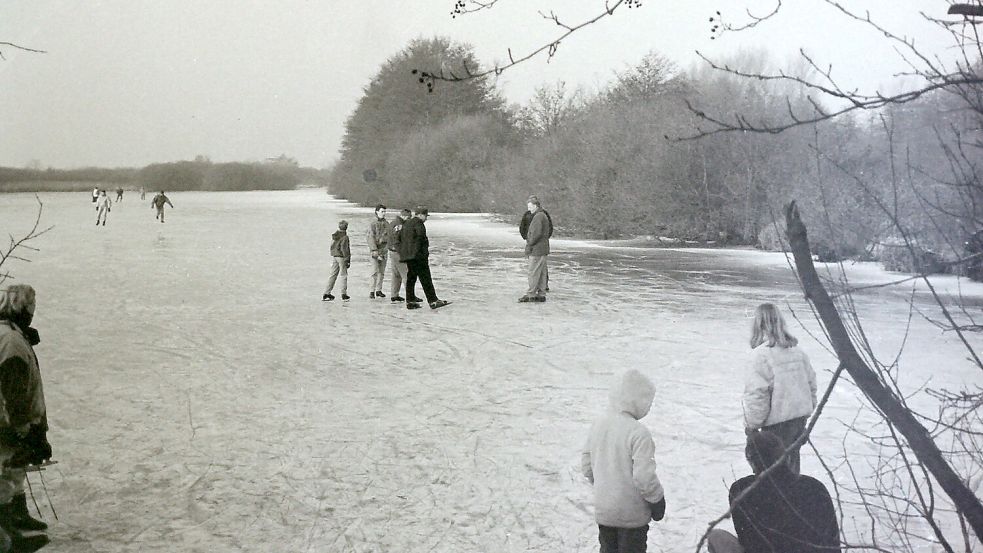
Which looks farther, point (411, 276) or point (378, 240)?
point (378, 240)

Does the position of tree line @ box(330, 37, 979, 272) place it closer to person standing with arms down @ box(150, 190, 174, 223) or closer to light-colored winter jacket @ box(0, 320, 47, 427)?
light-colored winter jacket @ box(0, 320, 47, 427)

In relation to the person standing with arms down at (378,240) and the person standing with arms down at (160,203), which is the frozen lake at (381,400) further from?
the person standing with arms down at (160,203)

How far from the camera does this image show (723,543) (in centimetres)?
302

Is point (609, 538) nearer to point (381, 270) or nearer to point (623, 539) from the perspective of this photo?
point (623, 539)

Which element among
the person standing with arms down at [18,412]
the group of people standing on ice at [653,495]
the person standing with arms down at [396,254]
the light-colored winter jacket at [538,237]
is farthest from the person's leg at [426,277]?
the group of people standing on ice at [653,495]

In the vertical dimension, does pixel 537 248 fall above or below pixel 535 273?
above

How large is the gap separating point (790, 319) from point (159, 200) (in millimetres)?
22625

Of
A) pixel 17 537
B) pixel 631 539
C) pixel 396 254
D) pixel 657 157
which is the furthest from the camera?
pixel 657 157

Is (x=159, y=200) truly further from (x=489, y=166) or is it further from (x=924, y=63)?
(x=924, y=63)

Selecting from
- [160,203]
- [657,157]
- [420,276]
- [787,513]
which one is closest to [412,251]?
[420,276]

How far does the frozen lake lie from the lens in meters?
4.27

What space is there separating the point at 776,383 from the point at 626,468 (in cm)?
136

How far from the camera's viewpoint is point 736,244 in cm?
2027

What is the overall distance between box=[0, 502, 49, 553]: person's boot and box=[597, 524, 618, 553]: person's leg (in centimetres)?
271
